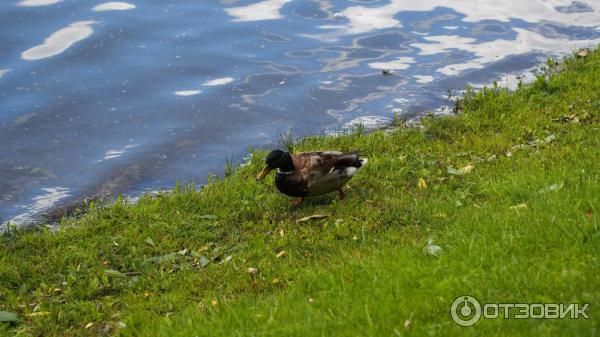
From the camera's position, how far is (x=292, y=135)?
37.2 ft

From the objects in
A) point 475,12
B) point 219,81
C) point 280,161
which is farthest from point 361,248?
point 475,12

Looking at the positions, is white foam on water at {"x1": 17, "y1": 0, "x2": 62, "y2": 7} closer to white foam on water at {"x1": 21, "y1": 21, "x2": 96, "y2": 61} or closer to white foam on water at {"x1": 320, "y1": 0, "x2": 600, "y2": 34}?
white foam on water at {"x1": 21, "y1": 21, "x2": 96, "y2": 61}

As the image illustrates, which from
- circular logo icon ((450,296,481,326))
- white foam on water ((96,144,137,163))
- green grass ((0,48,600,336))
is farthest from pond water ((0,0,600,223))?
circular logo icon ((450,296,481,326))

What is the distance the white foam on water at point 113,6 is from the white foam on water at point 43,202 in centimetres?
607

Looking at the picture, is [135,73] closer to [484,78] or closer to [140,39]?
[140,39]

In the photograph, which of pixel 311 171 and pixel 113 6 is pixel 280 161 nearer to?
pixel 311 171

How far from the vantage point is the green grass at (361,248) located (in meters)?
4.92

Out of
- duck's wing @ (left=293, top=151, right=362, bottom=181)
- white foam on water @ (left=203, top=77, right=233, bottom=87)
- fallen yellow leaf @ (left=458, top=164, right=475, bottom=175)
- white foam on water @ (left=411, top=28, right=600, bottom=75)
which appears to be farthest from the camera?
white foam on water @ (left=411, top=28, right=600, bottom=75)

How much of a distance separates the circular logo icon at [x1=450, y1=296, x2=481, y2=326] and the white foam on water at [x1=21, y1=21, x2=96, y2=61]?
33.9ft

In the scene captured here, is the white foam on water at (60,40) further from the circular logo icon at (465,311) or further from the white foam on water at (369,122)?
the circular logo icon at (465,311)

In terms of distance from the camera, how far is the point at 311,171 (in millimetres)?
8039

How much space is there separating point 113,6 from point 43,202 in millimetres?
6681

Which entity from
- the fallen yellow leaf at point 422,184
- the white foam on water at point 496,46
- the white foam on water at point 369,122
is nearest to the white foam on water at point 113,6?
the white foam on water at point 496,46

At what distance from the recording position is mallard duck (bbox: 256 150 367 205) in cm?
803
